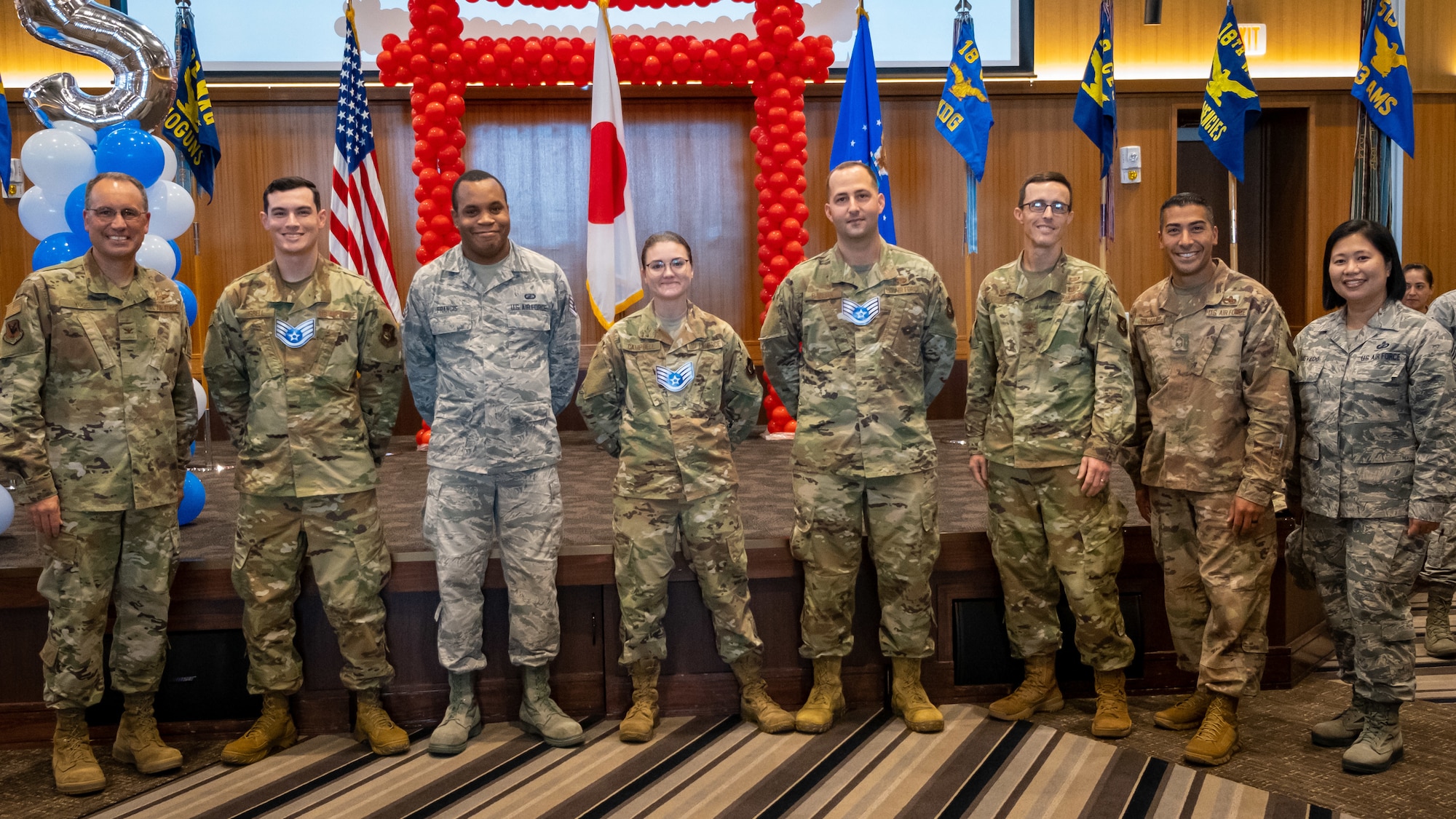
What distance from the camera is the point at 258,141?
679 cm

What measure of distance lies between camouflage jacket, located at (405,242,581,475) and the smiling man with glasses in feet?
4.28

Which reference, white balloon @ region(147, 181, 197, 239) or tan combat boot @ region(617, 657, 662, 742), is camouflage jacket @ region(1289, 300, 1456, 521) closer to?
tan combat boot @ region(617, 657, 662, 742)

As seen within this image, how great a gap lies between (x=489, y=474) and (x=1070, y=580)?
169 centimetres

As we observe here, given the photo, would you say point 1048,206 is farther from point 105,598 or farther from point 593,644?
point 105,598

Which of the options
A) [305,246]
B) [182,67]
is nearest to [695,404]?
[305,246]

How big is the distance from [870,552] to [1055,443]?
0.62 meters

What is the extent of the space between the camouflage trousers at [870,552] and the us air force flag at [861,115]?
3553 millimetres

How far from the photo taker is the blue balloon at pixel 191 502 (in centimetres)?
391

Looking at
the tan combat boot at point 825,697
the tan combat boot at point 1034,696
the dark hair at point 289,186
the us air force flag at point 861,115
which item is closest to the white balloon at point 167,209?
the dark hair at point 289,186

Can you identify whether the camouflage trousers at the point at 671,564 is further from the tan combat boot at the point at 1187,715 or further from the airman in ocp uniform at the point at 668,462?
the tan combat boot at the point at 1187,715

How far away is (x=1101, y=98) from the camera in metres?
6.16

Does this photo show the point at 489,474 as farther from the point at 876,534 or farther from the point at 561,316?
the point at 876,534

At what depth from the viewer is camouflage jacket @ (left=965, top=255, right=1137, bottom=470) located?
296 cm

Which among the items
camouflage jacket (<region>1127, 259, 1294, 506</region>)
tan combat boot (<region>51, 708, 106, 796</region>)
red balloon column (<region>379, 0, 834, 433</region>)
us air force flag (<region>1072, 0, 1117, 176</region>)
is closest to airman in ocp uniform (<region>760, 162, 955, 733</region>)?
camouflage jacket (<region>1127, 259, 1294, 506</region>)
